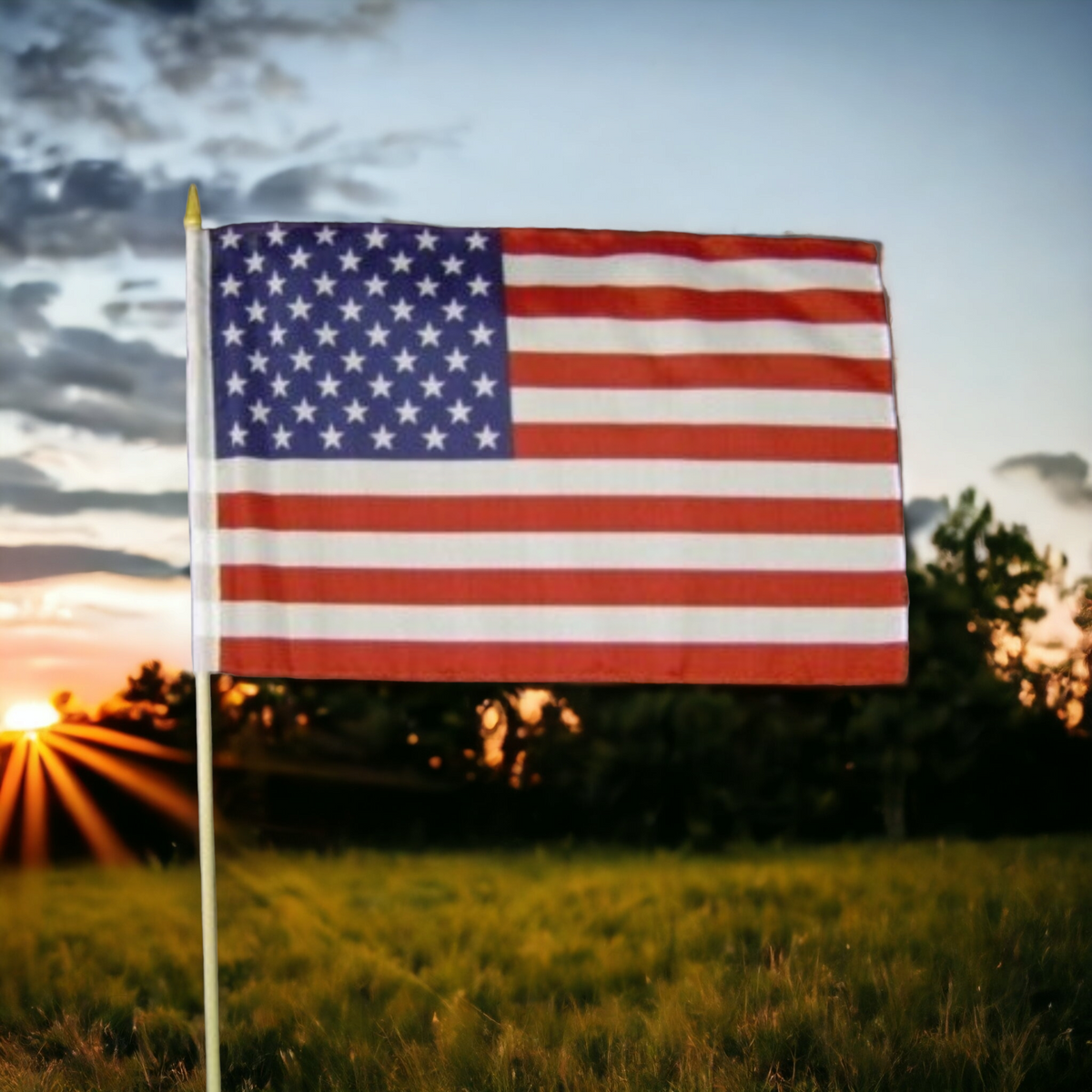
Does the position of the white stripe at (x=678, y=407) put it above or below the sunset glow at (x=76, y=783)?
above

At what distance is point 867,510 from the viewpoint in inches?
267

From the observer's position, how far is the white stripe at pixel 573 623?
638 centimetres

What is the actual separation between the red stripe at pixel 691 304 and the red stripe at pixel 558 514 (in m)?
0.88

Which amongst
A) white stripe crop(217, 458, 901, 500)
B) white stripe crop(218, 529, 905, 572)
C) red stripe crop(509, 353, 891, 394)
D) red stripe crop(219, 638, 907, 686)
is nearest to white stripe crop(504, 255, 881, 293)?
red stripe crop(509, 353, 891, 394)

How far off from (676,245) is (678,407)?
0.79m

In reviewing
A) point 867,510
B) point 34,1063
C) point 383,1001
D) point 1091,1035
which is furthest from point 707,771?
point 867,510

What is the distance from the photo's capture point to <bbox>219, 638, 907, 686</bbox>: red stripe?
20.9 feet

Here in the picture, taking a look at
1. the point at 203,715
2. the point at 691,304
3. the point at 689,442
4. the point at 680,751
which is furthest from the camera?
the point at 680,751

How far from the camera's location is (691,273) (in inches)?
269

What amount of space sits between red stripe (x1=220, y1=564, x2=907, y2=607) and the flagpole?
0.36 metres

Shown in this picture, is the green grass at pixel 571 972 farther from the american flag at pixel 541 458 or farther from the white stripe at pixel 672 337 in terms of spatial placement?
the white stripe at pixel 672 337

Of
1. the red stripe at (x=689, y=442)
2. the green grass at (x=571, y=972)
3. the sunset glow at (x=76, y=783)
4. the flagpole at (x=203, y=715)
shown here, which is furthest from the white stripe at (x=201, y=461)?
the sunset glow at (x=76, y=783)

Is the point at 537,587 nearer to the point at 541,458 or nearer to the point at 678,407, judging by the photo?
the point at 541,458

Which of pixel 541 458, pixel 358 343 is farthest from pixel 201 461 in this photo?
pixel 541 458
